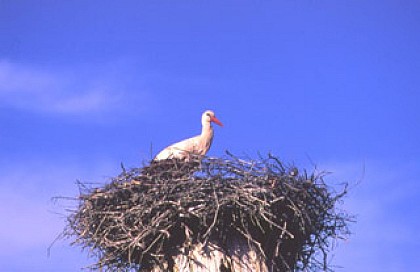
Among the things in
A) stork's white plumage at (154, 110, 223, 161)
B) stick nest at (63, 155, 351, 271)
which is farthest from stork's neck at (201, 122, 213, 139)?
stick nest at (63, 155, 351, 271)

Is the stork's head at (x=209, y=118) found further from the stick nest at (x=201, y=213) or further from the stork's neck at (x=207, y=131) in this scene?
the stick nest at (x=201, y=213)

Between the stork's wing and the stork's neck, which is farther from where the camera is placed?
the stork's neck

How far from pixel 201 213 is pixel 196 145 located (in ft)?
9.27

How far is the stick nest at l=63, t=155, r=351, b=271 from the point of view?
6859 mm

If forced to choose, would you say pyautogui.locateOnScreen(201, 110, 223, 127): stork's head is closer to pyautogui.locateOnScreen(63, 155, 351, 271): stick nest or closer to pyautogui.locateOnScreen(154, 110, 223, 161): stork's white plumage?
pyautogui.locateOnScreen(154, 110, 223, 161): stork's white plumage

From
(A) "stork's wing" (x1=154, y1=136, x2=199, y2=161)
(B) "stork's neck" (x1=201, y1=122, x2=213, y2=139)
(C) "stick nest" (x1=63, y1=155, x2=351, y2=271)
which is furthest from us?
(B) "stork's neck" (x1=201, y1=122, x2=213, y2=139)

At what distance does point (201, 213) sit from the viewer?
6.75 m

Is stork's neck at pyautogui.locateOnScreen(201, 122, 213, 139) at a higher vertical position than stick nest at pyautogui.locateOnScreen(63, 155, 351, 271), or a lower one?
higher

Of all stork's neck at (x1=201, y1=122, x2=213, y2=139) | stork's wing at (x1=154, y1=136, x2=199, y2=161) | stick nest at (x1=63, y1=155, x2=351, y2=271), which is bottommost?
stick nest at (x1=63, y1=155, x2=351, y2=271)

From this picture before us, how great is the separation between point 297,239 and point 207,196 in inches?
55.8

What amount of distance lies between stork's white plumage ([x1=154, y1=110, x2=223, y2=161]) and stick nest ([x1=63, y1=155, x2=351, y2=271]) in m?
1.19

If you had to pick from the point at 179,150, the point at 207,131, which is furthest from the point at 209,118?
the point at 179,150

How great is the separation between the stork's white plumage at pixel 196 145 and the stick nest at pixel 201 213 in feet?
3.91

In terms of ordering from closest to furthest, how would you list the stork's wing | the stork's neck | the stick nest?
the stick nest, the stork's wing, the stork's neck
